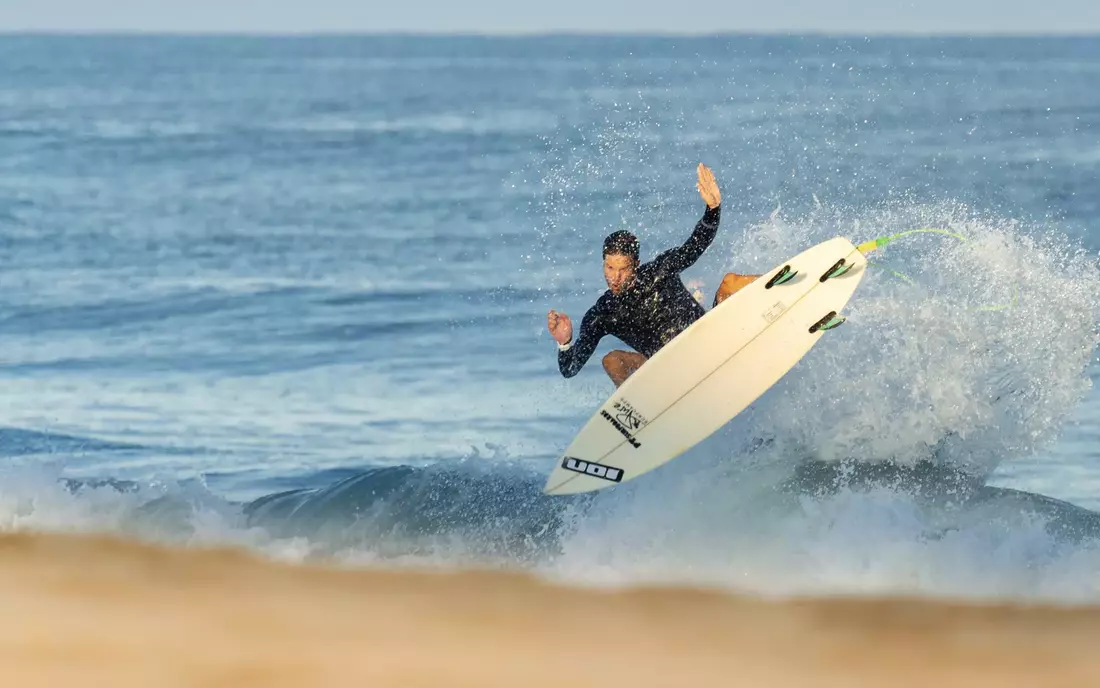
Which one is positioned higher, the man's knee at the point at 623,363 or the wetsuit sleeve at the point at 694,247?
the wetsuit sleeve at the point at 694,247

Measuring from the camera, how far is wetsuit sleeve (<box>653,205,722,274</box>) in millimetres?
9109

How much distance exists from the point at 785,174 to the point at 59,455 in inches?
780

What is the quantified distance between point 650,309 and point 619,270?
36cm

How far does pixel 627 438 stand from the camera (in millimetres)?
9555

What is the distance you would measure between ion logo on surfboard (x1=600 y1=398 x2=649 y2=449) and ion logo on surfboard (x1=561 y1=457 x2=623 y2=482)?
0.20 meters

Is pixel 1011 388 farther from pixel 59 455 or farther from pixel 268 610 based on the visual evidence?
pixel 59 455

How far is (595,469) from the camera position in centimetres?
954

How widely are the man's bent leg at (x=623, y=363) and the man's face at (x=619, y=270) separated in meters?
0.54

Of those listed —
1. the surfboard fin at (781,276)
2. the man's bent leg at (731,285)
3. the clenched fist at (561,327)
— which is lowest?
the clenched fist at (561,327)

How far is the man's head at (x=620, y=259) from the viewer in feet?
30.5

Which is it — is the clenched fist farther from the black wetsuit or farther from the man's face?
the man's face

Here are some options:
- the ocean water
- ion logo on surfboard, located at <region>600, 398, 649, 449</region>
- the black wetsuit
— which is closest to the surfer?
the black wetsuit

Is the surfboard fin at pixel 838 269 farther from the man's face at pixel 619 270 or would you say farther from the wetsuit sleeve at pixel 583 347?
the wetsuit sleeve at pixel 583 347

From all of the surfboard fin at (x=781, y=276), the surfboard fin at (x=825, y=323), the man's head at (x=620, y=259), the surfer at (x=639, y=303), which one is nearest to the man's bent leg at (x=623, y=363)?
the surfer at (x=639, y=303)
